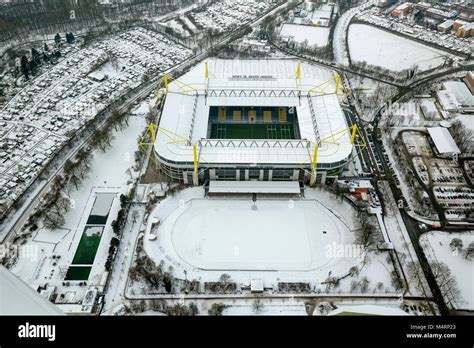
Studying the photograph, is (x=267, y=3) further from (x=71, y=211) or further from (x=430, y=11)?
(x=71, y=211)

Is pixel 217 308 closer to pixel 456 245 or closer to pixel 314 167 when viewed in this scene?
pixel 314 167

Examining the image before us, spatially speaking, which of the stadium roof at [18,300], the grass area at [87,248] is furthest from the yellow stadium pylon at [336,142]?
the stadium roof at [18,300]

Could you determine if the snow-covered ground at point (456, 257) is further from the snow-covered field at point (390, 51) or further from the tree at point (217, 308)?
the snow-covered field at point (390, 51)

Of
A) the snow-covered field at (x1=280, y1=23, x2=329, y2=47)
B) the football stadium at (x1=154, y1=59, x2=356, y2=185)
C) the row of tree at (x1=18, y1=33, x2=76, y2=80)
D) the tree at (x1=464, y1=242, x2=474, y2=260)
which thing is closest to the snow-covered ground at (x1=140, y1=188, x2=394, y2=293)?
the football stadium at (x1=154, y1=59, x2=356, y2=185)

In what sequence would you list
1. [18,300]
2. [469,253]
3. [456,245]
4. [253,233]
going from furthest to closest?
1. [253,233]
2. [456,245]
3. [469,253]
4. [18,300]

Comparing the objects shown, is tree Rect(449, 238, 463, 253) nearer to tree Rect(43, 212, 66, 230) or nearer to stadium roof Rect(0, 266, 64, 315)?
stadium roof Rect(0, 266, 64, 315)

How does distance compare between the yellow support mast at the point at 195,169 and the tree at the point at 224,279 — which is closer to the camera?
the tree at the point at 224,279

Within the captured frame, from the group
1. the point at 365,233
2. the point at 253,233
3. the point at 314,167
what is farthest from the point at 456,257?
the point at 253,233
